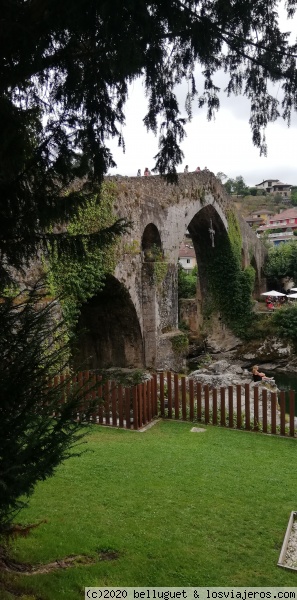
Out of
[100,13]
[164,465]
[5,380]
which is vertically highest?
[100,13]

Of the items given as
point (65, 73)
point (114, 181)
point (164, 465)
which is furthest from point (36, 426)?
point (114, 181)

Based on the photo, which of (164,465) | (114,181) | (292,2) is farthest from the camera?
(114,181)

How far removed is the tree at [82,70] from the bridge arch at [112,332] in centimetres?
1003

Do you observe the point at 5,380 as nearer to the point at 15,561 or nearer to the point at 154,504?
the point at 15,561

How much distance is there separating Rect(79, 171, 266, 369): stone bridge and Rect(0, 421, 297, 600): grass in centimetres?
658

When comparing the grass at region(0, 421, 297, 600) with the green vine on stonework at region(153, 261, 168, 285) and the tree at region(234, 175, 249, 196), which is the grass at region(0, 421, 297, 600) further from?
the tree at region(234, 175, 249, 196)

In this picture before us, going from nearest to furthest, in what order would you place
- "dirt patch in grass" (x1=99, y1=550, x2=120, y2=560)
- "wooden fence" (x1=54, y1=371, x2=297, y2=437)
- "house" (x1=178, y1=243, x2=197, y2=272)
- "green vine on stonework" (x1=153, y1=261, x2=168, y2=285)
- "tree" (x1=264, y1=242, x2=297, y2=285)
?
1. "dirt patch in grass" (x1=99, y1=550, x2=120, y2=560)
2. "wooden fence" (x1=54, y1=371, x2=297, y2=437)
3. "green vine on stonework" (x1=153, y1=261, x2=168, y2=285)
4. "tree" (x1=264, y1=242, x2=297, y2=285)
5. "house" (x1=178, y1=243, x2=197, y2=272)

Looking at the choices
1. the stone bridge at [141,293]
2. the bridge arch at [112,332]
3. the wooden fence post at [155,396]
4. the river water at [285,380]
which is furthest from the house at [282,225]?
the wooden fence post at [155,396]

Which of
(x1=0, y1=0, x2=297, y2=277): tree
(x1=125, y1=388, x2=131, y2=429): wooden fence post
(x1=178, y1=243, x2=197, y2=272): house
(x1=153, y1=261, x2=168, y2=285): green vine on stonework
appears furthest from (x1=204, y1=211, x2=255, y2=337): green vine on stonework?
(x1=178, y1=243, x2=197, y2=272): house

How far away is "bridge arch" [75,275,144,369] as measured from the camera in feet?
45.6

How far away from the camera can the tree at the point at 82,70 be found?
3.06m

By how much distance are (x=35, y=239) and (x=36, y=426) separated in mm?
1157

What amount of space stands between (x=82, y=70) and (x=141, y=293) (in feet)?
36.0

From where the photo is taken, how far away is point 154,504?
17.0 feet
